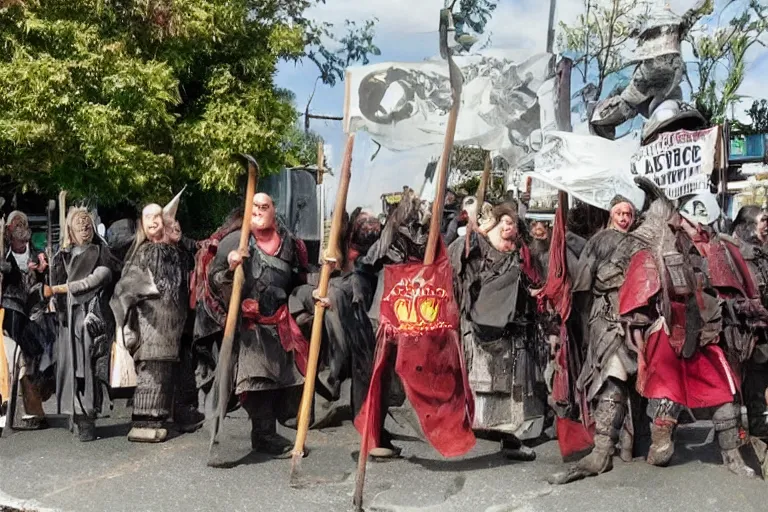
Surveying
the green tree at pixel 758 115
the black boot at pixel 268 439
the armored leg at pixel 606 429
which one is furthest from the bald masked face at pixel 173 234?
the green tree at pixel 758 115

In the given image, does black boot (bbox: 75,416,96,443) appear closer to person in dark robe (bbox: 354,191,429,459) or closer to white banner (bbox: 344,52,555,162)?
person in dark robe (bbox: 354,191,429,459)

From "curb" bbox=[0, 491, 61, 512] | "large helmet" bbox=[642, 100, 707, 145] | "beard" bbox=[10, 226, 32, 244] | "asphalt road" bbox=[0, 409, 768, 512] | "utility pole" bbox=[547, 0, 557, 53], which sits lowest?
"curb" bbox=[0, 491, 61, 512]

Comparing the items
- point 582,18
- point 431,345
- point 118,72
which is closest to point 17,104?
point 118,72

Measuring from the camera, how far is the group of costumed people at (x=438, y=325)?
18.9 feet

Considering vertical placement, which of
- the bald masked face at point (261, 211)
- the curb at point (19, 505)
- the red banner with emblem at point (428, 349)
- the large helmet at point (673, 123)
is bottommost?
the curb at point (19, 505)

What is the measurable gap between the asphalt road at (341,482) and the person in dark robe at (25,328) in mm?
772

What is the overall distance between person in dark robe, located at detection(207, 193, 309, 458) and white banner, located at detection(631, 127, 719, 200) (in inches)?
120

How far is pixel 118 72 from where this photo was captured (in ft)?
51.0

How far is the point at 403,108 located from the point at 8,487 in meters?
3.57

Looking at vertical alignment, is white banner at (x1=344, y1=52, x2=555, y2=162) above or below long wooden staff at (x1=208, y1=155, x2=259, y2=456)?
above

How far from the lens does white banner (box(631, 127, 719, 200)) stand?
6961 mm

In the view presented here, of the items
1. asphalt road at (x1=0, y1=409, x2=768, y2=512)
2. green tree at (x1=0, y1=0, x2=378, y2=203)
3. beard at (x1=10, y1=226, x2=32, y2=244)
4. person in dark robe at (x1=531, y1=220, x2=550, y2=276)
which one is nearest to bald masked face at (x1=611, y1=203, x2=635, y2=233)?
person in dark robe at (x1=531, y1=220, x2=550, y2=276)

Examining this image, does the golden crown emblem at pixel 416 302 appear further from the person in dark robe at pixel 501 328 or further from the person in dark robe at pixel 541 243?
the person in dark robe at pixel 541 243

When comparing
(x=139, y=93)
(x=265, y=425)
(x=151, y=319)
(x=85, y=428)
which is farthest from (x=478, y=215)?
(x=139, y=93)
